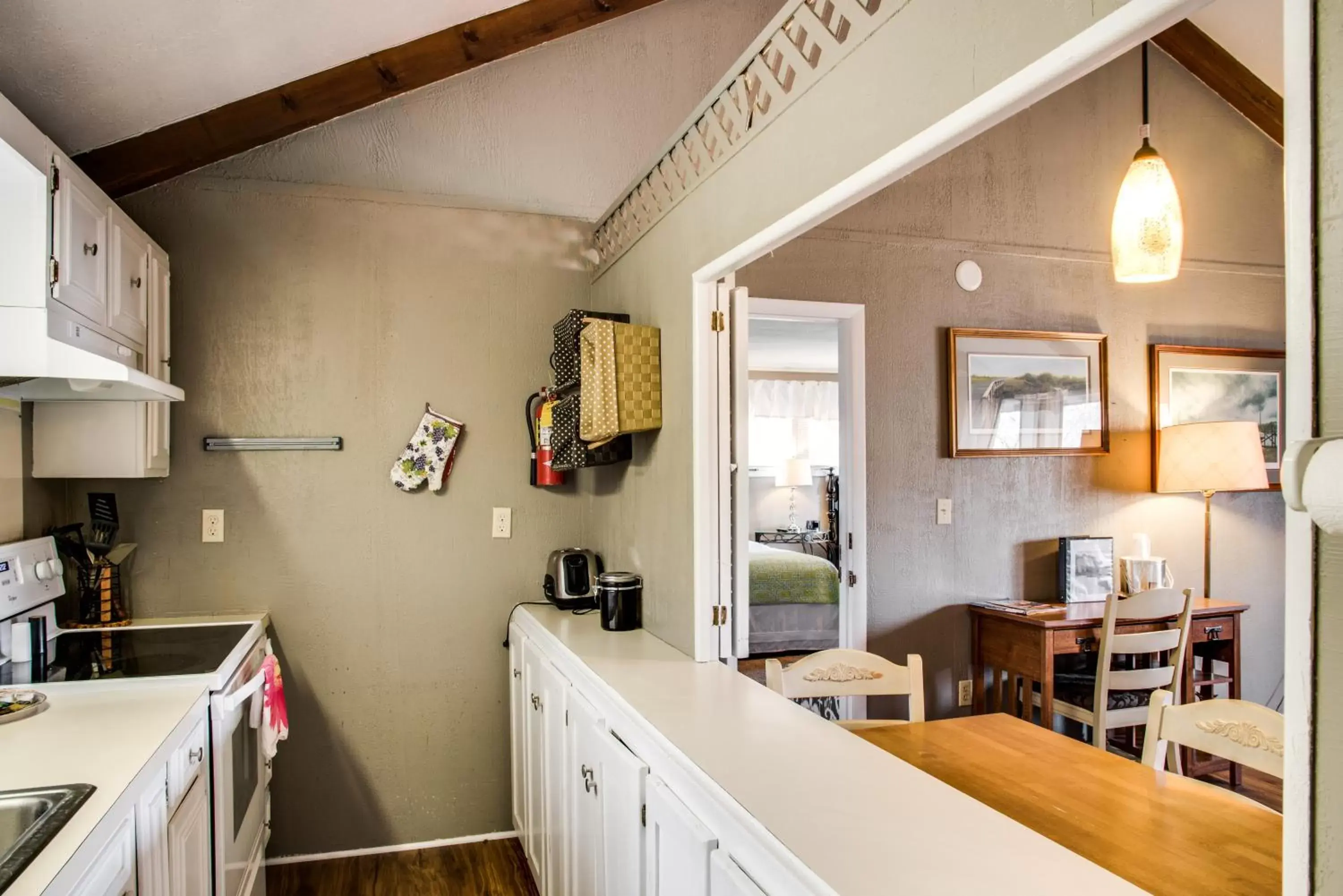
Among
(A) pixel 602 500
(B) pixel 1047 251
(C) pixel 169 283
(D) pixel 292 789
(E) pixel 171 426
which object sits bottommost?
(D) pixel 292 789

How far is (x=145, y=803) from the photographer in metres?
1.52

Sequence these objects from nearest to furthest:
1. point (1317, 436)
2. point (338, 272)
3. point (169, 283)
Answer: point (1317, 436) < point (169, 283) < point (338, 272)

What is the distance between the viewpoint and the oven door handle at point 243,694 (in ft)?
6.97

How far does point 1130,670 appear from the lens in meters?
3.28

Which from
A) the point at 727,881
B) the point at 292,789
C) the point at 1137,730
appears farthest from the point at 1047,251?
the point at 292,789

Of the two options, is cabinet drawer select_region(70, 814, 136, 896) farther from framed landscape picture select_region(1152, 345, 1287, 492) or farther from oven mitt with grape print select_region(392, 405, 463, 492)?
framed landscape picture select_region(1152, 345, 1287, 492)

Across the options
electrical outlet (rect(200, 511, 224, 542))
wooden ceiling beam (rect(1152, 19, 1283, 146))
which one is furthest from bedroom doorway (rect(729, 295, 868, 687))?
wooden ceiling beam (rect(1152, 19, 1283, 146))

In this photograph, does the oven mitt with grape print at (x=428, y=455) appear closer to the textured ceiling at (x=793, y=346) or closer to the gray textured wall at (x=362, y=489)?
the gray textured wall at (x=362, y=489)

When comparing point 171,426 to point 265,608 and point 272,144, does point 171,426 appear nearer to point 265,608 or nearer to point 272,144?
point 265,608

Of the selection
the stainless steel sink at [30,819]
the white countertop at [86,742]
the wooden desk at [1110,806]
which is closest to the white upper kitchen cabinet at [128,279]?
the white countertop at [86,742]

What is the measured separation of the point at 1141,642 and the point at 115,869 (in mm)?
3079

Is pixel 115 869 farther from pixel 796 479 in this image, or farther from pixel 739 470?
pixel 796 479

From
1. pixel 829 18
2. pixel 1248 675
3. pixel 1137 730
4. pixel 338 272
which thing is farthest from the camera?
pixel 1248 675

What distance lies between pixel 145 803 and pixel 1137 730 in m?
3.64
